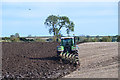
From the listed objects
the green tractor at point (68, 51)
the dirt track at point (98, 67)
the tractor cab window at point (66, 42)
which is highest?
the tractor cab window at point (66, 42)

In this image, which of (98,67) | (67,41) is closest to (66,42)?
(67,41)

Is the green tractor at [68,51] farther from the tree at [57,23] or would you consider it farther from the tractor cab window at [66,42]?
the tree at [57,23]

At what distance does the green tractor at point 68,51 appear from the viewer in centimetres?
1664

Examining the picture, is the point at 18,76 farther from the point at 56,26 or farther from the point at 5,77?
the point at 56,26

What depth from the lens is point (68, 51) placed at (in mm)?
18047

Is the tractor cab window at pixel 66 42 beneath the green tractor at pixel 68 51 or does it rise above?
above

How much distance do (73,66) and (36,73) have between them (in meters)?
3.30

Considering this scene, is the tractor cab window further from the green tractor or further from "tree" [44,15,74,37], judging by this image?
"tree" [44,15,74,37]

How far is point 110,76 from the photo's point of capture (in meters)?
11.6

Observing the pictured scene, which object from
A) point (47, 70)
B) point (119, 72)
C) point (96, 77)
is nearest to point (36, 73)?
point (47, 70)

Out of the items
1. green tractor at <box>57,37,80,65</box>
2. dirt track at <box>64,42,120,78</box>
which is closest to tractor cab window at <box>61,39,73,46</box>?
green tractor at <box>57,37,80,65</box>

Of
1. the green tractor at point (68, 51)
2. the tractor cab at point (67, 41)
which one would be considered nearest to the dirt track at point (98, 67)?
the green tractor at point (68, 51)

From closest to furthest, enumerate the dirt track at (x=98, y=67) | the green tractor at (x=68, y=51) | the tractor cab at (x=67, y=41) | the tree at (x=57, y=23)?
the dirt track at (x=98, y=67), the green tractor at (x=68, y=51), the tractor cab at (x=67, y=41), the tree at (x=57, y=23)

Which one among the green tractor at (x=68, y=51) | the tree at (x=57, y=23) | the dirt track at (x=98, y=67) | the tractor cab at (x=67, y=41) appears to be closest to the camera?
the dirt track at (x=98, y=67)
